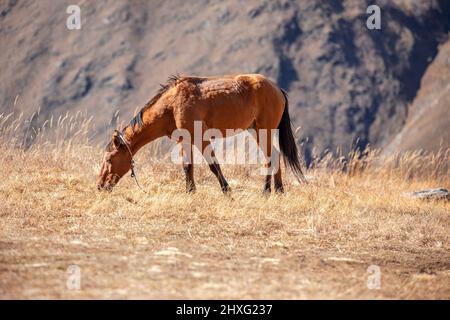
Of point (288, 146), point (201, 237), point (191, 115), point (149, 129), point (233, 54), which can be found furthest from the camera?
point (233, 54)

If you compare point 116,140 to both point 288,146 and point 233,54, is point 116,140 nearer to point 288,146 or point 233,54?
point 288,146

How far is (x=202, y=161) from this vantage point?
10.7 meters

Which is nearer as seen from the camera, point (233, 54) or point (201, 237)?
point (201, 237)

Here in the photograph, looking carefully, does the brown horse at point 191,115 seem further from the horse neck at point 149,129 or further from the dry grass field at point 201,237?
the dry grass field at point 201,237

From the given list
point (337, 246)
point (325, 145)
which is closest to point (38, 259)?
point (337, 246)

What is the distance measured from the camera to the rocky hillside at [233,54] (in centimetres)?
4059

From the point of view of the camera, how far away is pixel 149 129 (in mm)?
9234

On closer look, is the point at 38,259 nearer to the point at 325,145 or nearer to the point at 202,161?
the point at 202,161

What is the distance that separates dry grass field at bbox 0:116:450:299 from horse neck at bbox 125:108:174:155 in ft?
2.06

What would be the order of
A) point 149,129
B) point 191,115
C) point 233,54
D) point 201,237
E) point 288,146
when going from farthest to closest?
point 233,54 → point 288,146 → point 149,129 → point 191,115 → point 201,237

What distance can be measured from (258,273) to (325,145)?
108 ft

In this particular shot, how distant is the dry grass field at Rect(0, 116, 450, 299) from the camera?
4926mm

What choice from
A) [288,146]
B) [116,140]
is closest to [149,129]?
[116,140]

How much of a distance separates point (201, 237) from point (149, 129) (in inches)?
114
